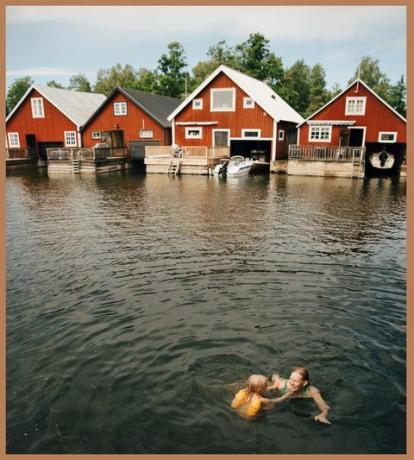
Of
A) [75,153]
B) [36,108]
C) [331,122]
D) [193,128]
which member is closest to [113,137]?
[75,153]

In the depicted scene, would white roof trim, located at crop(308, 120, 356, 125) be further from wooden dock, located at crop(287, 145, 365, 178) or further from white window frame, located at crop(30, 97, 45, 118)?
white window frame, located at crop(30, 97, 45, 118)

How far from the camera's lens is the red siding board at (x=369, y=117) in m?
33.6

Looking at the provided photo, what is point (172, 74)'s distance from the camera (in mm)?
64312

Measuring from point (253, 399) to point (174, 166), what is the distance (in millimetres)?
30564

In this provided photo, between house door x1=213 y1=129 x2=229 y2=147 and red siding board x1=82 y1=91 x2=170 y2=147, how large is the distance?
637cm

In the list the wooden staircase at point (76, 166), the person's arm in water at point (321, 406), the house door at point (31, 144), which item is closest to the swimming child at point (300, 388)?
the person's arm in water at point (321, 406)

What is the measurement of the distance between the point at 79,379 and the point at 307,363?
4.02 meters

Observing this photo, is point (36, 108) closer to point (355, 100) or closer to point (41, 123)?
point (41, 123)

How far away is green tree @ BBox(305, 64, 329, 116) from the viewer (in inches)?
3130

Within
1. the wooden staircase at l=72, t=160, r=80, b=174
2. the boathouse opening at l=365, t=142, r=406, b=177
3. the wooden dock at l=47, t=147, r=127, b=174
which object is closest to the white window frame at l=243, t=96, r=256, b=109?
the boathouse opening at l=365, t=142, r=406, b=177

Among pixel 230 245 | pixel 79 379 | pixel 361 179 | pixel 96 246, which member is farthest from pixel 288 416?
pixel 361 179

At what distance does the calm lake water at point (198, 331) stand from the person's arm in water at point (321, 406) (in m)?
0.09

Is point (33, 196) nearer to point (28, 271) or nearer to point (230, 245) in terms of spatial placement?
point (28, 271)

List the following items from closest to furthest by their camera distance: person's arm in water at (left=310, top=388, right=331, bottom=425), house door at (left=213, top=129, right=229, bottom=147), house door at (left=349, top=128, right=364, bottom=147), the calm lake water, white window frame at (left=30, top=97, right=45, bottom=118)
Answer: the calm lake water
person's arm in water at (left=310, top=388, right=331, bottom=425)
house door at (left=349, top=128, right=364, bottom=147)
house door at (left=213, top=129, right=229, bottom=147)
white window frame at (left=30, top=97, right=45, bottom=118)
